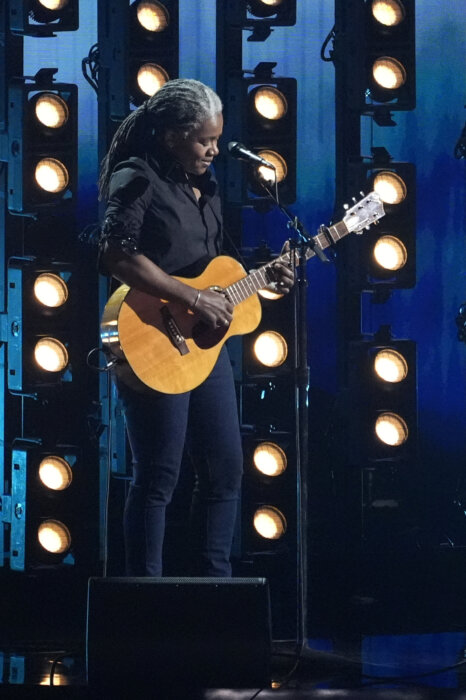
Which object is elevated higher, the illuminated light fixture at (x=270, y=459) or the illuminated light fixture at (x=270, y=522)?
the illuminated light fixture at (x=270, y=459)

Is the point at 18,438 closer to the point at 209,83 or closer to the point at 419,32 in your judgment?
the point at 209,83

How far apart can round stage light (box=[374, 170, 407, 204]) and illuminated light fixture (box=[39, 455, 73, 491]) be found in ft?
5.07

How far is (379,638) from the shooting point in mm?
3557

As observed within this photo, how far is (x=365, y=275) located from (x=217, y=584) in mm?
1697

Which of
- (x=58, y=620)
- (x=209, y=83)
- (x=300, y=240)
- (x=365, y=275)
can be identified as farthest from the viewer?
(x=209, y=83)

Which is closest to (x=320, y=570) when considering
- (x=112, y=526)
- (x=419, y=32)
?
(x=112, y=526)

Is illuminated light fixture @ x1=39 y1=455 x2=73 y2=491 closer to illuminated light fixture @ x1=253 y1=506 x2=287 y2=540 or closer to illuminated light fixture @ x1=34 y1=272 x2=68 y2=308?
illuminated light fixture @ x1=34 y1=272 x2=68 y2=308

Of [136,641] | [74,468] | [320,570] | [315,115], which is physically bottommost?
[136,641]

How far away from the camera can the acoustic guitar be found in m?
3.13

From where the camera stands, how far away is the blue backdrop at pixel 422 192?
534 cm

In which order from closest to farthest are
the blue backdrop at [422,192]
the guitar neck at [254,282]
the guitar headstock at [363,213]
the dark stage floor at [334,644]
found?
the dark stage floor at [334,644], the guitar neck at [254,282], the guitar headstock at [363,213], the blue backdrop at [422,192]

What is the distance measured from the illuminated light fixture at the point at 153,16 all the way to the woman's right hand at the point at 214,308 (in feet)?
4.35

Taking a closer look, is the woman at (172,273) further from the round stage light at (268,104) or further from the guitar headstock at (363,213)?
the round stage light at (268,104)

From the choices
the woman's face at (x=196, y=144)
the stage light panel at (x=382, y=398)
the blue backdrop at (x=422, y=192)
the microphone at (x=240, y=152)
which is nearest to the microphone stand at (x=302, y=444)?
the microphone at (x=240, y=152)
